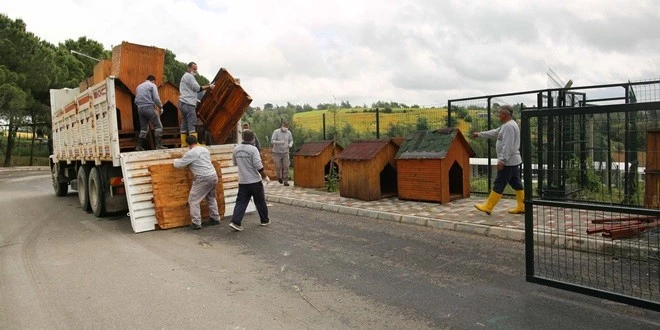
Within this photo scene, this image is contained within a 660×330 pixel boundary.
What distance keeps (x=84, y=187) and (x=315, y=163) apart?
5570 mm

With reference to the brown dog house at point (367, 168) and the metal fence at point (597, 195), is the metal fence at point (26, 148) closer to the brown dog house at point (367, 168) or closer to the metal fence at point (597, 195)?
the brown dog house at point (367, 168)

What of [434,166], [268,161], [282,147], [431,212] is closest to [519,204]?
[431,212]

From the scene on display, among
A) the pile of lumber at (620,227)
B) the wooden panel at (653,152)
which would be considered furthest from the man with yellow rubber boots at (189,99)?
the wooden panel at (653,152)

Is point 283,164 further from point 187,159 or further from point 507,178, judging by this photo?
point 507,178

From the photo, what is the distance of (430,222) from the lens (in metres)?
7.57

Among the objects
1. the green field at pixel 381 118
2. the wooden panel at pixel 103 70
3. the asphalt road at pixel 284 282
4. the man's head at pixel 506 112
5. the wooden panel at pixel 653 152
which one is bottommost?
the asphalt road at pixel 284 282

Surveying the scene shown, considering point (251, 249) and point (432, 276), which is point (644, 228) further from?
point (251, 249)

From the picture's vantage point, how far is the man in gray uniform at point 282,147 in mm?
13742

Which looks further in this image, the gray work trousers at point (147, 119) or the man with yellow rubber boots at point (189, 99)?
the man with yellow rubber boots at point (189, 99)

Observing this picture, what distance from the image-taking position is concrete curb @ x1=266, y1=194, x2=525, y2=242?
21.6 ft

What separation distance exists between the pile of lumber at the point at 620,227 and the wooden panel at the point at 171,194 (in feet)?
20.5

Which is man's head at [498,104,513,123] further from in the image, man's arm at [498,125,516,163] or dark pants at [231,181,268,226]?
dark pants at [231,181,268,226]

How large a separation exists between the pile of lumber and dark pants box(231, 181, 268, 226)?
4.96m

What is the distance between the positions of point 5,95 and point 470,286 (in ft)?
89.5
